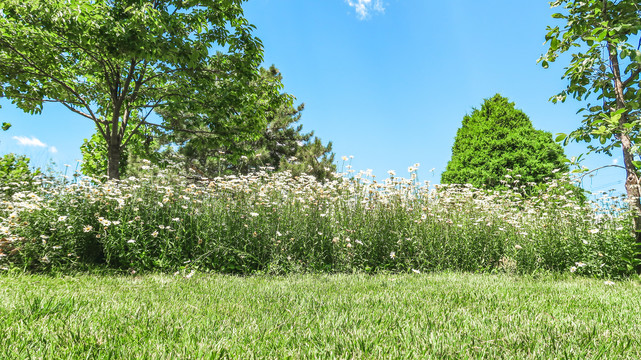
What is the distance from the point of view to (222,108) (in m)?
9.00

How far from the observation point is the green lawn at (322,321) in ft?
6.00

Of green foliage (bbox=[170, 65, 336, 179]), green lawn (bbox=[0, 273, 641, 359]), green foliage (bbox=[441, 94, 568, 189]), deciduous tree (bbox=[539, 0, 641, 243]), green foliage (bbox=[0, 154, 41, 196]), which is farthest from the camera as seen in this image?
green foliage (bbox=[170, 65, 336, 179])

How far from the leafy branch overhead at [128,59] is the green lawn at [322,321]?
5.04m

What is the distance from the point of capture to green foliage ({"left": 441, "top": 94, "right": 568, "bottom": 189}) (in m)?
10.6

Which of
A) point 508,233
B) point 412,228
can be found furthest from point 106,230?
point 508,233

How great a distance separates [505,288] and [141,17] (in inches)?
293

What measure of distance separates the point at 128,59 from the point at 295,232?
17.5ft

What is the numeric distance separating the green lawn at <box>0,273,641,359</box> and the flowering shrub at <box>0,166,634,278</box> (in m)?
1.28

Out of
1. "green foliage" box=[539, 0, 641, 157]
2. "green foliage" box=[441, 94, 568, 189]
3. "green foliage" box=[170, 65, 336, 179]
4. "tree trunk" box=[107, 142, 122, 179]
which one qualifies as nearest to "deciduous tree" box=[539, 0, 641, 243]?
"green foliage" box=[539, 0, 641, 157]

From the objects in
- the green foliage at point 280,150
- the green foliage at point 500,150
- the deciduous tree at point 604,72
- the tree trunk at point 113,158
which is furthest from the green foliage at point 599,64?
the green foliage at point 280,150

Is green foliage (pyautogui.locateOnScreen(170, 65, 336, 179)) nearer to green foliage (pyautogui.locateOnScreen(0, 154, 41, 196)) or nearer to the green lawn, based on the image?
green foliage (pyautogui.locateOnScreen(0, 154, 41, 196))

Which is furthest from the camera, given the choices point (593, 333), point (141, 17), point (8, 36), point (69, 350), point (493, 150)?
point (493, 150)

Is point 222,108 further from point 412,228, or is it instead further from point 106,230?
point 412,228

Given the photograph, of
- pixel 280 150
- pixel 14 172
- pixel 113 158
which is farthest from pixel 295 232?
pixel 280 150
